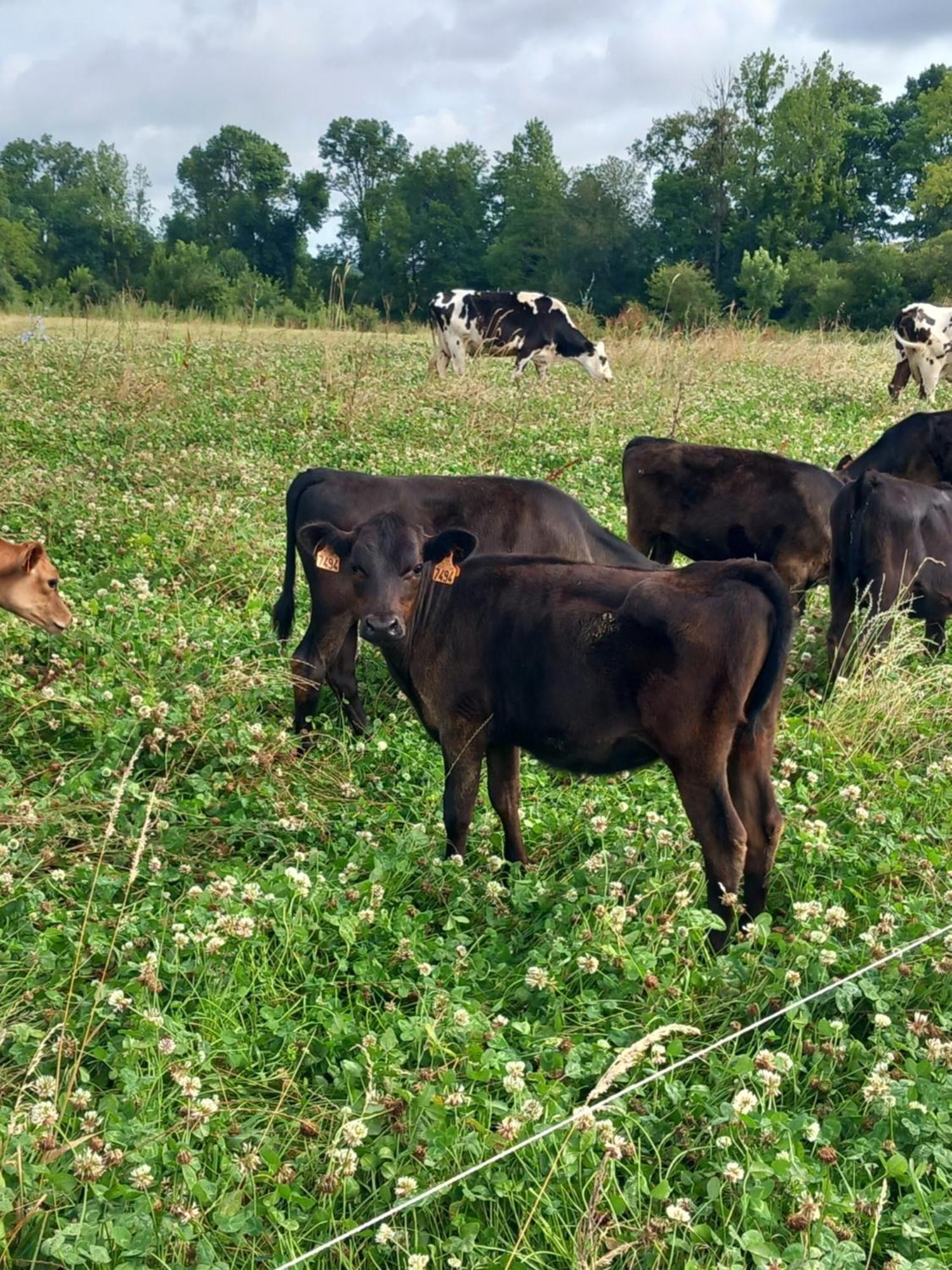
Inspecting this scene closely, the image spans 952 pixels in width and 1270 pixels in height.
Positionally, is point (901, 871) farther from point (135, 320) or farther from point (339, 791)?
point (135, 320)

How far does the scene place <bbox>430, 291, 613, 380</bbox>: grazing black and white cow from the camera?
2127 cm

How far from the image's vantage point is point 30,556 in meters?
7.13

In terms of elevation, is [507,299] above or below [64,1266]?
above

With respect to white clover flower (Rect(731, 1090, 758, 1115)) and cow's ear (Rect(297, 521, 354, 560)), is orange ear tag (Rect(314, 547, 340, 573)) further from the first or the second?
white clover flower (Rect(731, 1090, 758, 1115))

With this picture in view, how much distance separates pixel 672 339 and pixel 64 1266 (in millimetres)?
21589

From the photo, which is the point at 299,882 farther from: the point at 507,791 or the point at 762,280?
the point at 762,280

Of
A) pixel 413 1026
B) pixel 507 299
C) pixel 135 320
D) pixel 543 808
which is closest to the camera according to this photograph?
pixel 413 1026

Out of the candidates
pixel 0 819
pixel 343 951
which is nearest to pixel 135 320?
pixel 0 819

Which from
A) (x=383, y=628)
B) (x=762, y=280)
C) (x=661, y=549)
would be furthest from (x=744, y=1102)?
(x=762, y=280)

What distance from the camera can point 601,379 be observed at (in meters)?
20.1

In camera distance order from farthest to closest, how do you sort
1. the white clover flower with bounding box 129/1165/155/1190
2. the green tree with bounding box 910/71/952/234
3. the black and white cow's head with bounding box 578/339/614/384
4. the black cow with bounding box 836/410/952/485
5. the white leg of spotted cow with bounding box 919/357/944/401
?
the green tree with bounding box 910/71/952/234
the black and white cow's head with bounding box 578/339/614/384
the white leg of spotted cow with bounding box 919/357/944/401
the black cow with bounding box 836/410/952/485
the white clover flower with bounding box 129/1165/155/1190

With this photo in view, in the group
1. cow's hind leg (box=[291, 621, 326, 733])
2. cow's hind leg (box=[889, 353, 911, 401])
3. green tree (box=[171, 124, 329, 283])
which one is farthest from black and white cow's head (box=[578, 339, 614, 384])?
green tree (box=[171, 124, 329, 283])

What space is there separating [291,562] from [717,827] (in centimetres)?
371

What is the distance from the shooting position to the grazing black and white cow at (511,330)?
21.3 metres
